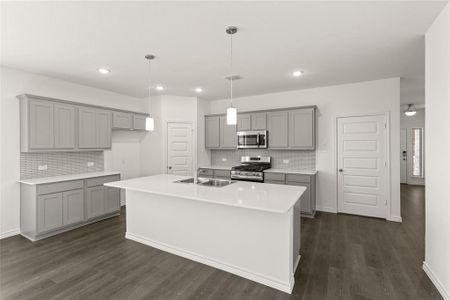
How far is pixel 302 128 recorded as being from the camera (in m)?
4.57

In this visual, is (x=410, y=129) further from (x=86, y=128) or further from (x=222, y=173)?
(x=86, y=128)

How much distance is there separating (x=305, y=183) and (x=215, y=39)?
3062mm

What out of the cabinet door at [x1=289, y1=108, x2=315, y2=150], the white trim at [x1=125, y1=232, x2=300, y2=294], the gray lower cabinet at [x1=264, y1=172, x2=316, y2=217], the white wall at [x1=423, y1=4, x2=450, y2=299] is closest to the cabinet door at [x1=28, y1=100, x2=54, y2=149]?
the white trim at [x1=125, y1=232, x2=300, y2=294]

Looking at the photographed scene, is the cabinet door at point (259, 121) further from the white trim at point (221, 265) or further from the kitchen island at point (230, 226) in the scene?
the white trim at point (221, 265)

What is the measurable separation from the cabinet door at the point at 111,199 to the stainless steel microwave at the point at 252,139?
2818 millimetres

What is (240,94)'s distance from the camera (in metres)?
5.27

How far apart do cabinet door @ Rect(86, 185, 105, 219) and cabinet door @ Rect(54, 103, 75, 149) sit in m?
0.85

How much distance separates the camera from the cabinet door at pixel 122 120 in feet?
15.0

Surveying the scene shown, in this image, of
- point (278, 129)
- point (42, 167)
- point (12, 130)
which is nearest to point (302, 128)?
point (278, 129)

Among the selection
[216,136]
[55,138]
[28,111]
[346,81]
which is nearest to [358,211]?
[346,81]

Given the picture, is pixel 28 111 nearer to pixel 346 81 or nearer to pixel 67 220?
pixel 67 220

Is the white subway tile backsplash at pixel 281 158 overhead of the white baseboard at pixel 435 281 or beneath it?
overhead

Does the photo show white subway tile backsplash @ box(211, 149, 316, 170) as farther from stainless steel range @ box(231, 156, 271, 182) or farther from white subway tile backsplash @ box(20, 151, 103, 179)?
white subway tile backsplash @ box(20, 151, 103, 179)

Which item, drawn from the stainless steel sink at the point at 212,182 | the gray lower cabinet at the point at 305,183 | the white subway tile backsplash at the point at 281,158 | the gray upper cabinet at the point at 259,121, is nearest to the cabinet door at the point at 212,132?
the white subway tile backsplash at the point at 281,158
